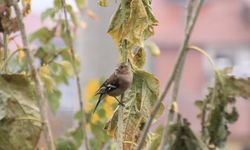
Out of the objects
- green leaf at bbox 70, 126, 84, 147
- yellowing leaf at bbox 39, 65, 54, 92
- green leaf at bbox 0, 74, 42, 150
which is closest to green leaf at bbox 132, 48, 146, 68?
green leaf at bbox 0, 74, 42, 150

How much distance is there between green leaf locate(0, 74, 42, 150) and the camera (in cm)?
83

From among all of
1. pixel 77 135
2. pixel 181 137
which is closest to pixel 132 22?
pixel 181 137

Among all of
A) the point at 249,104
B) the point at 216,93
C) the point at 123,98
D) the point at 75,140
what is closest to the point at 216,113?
the point at 216,93

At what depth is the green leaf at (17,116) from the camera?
83cm

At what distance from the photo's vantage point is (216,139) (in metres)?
0.94

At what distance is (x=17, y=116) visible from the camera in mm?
833

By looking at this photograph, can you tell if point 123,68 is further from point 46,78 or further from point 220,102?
point 46,78

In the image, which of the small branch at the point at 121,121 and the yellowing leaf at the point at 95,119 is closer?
the small branch at the point at 121,121

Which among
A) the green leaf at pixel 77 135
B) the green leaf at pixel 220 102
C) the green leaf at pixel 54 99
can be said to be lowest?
the green leaf at pixel 77 135

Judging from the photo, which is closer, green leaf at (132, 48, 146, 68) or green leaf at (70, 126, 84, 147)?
green leaf at (132, 48, 146, 68)

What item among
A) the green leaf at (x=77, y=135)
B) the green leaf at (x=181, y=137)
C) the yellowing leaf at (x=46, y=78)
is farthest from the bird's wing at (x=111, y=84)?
the green leaf at (x=77, y=135)

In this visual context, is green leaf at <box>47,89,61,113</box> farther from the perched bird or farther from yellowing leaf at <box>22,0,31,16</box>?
the perched bird

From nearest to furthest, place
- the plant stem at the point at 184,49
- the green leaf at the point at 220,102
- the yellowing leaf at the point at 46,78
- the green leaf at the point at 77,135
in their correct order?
the plant stem at the point at 184,49, the green leaf at the point at 220,102, the yellowing leaf at the point at 46,78, the green leaf at the point at 77,135

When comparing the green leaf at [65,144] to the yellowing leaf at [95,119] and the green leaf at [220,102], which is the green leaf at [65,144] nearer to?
the yellowing leaf at [95,119]
